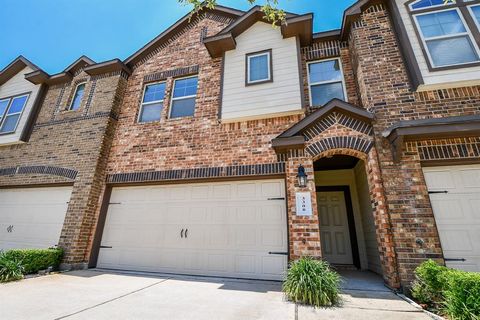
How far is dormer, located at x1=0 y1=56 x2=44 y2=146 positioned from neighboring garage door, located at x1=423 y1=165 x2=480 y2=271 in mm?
12796

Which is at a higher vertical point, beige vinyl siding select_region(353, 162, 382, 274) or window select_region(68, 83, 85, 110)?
window select_region(68, 83, 85, 110)

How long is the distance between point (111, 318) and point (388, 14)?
8.82 m

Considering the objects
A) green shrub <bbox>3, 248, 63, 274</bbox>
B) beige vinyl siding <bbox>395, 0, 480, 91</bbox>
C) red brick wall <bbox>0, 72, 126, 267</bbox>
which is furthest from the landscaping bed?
beige vinyl siding <bbox>395, 0, 480, 91</bbox>

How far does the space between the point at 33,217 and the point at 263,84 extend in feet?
27.4

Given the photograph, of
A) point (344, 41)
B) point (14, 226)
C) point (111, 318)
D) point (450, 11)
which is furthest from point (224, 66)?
point (14, 226)

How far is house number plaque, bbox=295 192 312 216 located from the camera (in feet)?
16.9

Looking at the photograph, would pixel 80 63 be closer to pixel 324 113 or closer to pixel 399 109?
pixel 324 113

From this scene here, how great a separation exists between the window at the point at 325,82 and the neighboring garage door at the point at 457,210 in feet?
9.72

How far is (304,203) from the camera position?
5.22 m

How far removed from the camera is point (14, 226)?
7742 mm

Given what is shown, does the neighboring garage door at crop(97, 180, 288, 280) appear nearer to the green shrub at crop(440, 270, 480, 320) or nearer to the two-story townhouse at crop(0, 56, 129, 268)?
the two-story townhouse at crop(0, 56, 129, 268)

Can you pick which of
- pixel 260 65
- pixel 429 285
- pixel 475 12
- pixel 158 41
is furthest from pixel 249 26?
pixel 429 285

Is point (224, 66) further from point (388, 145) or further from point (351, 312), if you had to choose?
point (351, 312)

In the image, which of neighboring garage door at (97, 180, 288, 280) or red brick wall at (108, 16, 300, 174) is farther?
red brick wall at (108, 16, 300, 174)
